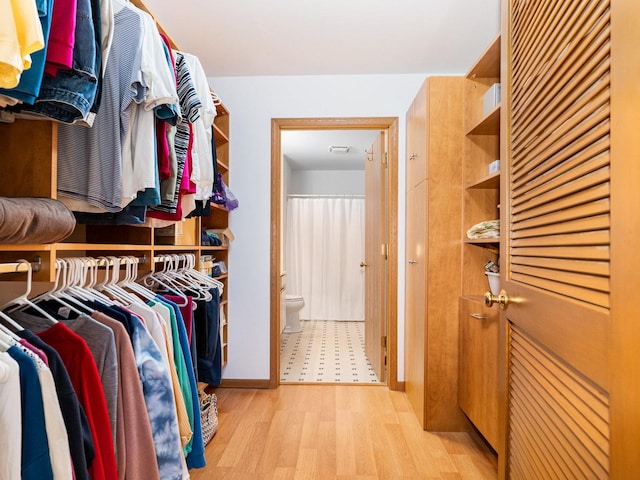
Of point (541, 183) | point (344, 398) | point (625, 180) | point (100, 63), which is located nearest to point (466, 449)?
point (344, 398)

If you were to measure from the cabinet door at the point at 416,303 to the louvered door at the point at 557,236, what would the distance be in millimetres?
1154

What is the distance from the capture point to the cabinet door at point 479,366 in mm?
1833

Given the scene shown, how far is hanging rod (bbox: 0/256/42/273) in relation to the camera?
99cm

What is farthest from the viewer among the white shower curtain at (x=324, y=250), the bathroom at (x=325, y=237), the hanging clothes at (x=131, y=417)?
the white shower curtain at (x=324, y=250)

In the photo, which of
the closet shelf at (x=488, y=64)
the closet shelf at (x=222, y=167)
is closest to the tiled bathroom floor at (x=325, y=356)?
the closet shelf at (x=222, y=167)

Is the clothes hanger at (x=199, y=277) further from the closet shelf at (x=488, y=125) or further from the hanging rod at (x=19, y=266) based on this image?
the closet shelf at (x=488, y=125)

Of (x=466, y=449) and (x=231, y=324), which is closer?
(x=466, y=449)

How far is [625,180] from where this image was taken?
646 mm

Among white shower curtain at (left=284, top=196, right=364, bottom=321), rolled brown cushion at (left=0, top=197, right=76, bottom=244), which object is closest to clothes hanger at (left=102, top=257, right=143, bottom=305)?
rolled brown cushion at (left=0, top=197, right=76, bottom=244)

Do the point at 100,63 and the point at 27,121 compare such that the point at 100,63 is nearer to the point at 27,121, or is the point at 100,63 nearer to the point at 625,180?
the point at 27,121

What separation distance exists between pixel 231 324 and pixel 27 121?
2190mm

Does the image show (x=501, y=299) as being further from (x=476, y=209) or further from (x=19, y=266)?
(x=19, y=266)

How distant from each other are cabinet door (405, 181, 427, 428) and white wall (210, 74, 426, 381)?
0.63 ft

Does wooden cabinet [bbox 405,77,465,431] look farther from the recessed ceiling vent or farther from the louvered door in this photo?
the recessed ceiling vent
